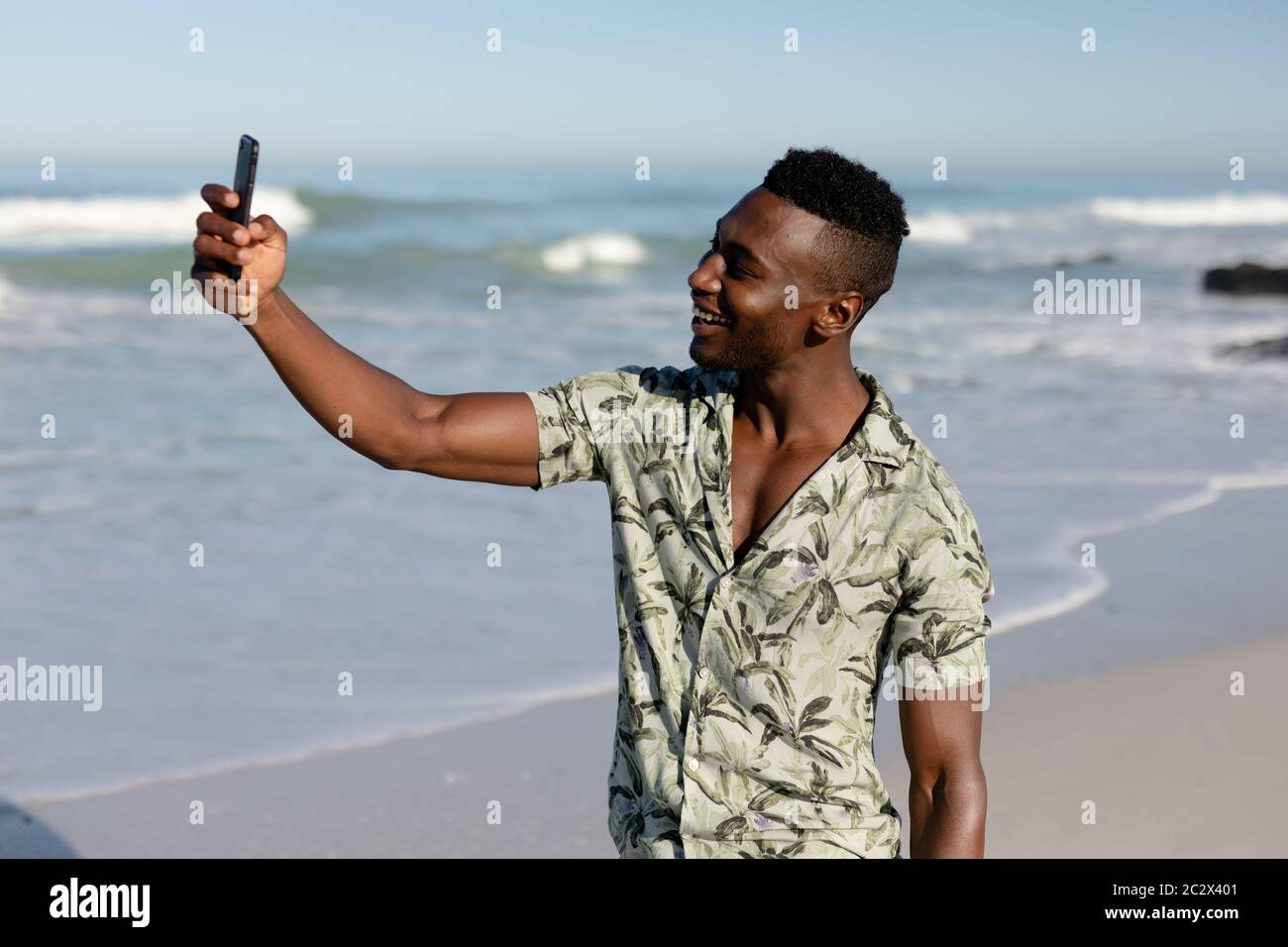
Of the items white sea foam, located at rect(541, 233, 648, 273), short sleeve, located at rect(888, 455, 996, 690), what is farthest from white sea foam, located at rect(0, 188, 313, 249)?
short sleeve, located at rect(888, 455, 996, 690)

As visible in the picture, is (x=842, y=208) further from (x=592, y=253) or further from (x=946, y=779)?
(x=592, y=253)

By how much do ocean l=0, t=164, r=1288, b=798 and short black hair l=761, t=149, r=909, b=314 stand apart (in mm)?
3175

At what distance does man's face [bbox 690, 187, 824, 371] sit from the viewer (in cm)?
256

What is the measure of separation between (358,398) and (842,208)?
33.7 inches

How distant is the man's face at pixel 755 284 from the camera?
256cm

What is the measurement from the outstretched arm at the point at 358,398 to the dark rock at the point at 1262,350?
13861mm

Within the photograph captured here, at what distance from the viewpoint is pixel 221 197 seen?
7.07 ft

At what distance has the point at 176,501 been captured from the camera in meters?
8.12

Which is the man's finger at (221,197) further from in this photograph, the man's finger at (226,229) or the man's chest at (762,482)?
the man's chest at (762,482)

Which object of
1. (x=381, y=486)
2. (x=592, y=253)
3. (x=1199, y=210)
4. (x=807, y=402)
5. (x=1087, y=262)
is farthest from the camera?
(x=1199, y=210)

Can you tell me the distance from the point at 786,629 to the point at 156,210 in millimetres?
27969

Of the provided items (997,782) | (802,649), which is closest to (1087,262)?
(997,782)

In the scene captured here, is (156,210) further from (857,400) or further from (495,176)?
(857,400)
